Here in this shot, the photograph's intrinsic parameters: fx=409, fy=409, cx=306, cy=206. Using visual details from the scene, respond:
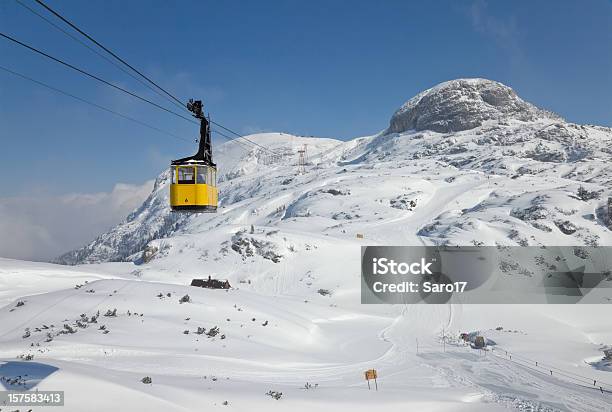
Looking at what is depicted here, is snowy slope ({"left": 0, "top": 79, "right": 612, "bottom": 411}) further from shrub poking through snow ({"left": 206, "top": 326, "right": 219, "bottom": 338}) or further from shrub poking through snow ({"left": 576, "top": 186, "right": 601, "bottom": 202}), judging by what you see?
shrub poking through snow ({"left": 206, "top": 326, "right": 219, "bottom": 338})

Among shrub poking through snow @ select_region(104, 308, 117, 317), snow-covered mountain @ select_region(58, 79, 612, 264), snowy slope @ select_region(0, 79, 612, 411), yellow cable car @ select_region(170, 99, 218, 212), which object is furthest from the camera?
snow-covered mountain @ select_region(58, 79, 612, 264)

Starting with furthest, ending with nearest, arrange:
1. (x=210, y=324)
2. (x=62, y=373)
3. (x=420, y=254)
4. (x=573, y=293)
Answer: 1. (x=420, y=254)
2. (x=573, y=293)
3. (x=210, y=324)
4. (x=62, y=373)

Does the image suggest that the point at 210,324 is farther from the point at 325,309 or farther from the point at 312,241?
the point at 312,241

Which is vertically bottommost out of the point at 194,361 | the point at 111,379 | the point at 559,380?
the point at 559,380

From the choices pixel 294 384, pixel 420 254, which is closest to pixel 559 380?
pixel 294 384

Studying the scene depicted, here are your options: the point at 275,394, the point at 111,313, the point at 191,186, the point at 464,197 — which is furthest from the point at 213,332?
the point at 464,197

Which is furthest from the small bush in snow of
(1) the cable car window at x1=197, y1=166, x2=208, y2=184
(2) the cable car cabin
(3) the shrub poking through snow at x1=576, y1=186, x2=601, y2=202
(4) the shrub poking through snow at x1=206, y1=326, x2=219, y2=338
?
(3) the shrub poking through snow at x1=576, y1=186, x2=601, y2=202

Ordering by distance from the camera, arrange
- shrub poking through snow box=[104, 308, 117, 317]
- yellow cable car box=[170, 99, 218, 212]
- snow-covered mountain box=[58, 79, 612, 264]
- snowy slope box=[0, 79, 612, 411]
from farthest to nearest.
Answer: snow-covered mountain box=[58, 79, 612, 264] → shrub poking through snow box=[104, 308, 117, 317] → yellow cable car box=[170, 99, 218, 212] → snowy slope box=[0, 79, 612, 411]

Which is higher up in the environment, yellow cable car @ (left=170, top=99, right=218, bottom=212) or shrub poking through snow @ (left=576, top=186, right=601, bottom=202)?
shrub poking through snow @ (left=576, top=186, right=601, bottom=202)

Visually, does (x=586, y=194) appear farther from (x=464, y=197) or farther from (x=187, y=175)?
(x=187, y=175)

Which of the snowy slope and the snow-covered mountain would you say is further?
the snow-covered mountain
